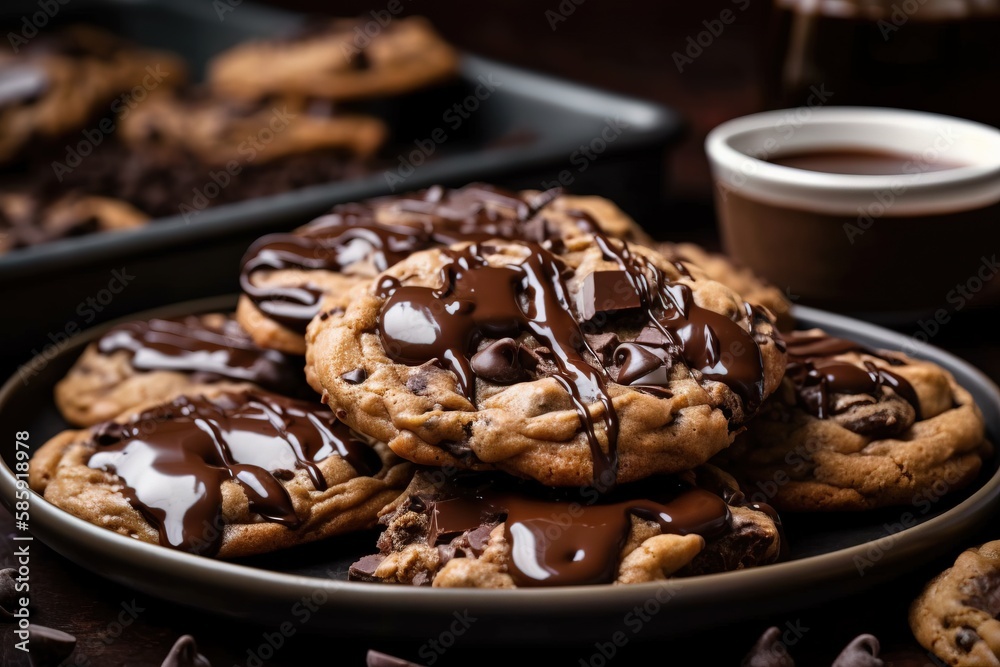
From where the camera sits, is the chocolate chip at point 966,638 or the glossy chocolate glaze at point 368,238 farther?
the glossy chocolate glaze at point 368,238

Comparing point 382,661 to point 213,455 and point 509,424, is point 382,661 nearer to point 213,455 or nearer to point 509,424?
point 509,424

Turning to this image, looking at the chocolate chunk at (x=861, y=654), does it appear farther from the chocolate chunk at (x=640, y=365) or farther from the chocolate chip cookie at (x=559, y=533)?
the chocolate chunk at (x=640, y=365)

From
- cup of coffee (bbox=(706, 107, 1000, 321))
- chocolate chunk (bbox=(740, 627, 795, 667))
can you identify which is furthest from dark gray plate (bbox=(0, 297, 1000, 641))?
cup of coffee (bbox=(706, 107, 1000, 321))

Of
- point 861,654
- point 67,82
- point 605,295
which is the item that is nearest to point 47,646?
point 605,295

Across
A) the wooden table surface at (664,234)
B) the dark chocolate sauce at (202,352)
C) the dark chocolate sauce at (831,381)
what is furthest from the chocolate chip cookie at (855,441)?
the dark chocolate sauce at (202,352)

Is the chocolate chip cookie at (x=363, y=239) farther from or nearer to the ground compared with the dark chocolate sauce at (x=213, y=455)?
farther from the ground

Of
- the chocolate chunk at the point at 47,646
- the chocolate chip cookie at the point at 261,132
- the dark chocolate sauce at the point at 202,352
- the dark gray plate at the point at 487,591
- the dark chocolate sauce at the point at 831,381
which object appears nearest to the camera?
the dark gray plate at the point at 487,591

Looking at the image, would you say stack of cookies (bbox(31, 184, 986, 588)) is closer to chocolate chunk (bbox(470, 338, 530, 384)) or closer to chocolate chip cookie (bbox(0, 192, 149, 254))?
chocolate chunk (bbox(470, 338, 530, 384))

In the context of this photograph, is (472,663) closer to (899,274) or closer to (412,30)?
(899,274)
